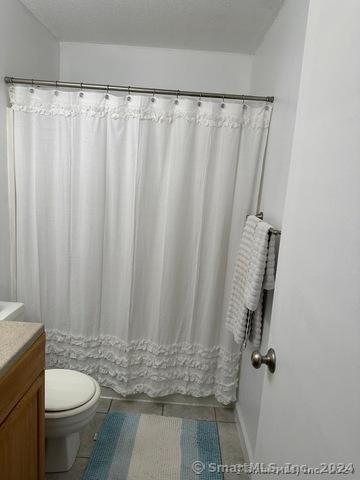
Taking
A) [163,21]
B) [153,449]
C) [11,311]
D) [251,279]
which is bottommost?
[153,449]

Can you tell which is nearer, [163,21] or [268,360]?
[268,360]

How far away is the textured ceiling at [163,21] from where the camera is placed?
1.78 m

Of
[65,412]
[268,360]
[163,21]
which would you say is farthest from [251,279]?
[163,21]

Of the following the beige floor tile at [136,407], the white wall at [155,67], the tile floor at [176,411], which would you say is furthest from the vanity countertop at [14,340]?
the white wall at [155,67]

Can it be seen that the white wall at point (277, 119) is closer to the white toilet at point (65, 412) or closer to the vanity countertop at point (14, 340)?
the white toilet at point (65, 412)

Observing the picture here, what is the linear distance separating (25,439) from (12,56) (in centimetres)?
186

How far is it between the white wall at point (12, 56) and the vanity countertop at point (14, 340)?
0.80 metres

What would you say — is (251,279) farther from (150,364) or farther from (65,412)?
(65,412)

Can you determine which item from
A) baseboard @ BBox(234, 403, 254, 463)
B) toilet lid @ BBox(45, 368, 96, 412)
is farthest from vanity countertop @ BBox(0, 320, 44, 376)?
baseboard @ BBox(234, 403, 254, 463)

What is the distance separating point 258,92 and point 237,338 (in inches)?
58.8

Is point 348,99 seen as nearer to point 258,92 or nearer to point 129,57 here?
point 258,92

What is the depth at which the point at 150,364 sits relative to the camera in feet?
6.94

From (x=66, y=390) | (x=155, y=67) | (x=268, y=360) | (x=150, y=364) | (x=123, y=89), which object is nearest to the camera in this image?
(x=268, y=360)

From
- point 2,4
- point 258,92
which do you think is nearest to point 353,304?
point 258,92
